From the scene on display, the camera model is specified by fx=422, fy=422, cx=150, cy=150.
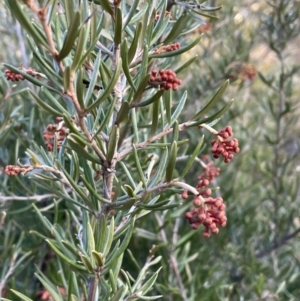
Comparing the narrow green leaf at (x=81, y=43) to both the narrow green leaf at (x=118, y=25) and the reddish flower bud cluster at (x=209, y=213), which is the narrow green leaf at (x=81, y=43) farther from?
the reddish flower bud cluster at (x=209, y=213)

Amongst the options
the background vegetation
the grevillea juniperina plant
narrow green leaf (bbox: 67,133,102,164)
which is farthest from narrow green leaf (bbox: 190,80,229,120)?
the background vegetation

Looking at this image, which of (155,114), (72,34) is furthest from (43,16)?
(155,114)

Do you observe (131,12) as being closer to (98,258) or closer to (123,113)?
(123,113)

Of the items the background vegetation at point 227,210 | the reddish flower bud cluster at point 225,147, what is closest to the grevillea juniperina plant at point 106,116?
the reddish flower bud cluster at point 225,147

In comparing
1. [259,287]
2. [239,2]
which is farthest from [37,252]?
[239,2]

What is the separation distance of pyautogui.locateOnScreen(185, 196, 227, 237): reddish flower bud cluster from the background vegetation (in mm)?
218

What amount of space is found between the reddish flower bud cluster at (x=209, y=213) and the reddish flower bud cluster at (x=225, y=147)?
4cm

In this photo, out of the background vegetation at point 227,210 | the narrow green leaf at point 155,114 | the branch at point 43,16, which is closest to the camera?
the branch at point 43,16

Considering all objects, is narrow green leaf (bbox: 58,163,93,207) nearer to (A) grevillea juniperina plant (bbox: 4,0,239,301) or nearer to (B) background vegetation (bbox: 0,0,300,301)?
(A) grevillea juniperina plant (bbox: 4,0,239,301)

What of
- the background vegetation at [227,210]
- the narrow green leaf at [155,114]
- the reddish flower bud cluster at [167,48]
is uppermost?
the reddish flower bud cluster at [167,48]

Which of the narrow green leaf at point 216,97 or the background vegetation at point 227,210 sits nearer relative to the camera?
the narrow green leaf at point 216,97

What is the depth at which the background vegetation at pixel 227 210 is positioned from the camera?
65 centimetres

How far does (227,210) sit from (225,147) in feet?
1.93

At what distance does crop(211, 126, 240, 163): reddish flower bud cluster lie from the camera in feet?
1.09
